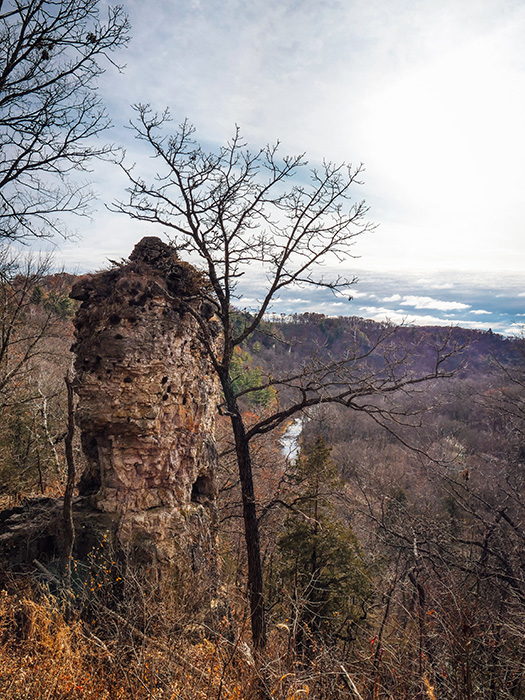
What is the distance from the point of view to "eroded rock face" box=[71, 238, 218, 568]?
6223 mm

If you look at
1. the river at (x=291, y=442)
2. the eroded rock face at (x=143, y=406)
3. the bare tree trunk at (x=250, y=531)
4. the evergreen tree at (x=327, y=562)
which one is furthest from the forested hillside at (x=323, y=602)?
the river at (x=291, y=442)

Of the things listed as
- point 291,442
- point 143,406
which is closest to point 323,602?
point 143,406

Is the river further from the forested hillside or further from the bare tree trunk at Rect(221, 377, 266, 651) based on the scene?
the bare tree trunk at Rect(221, 377, 266, 651)

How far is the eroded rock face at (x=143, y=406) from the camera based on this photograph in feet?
20.4

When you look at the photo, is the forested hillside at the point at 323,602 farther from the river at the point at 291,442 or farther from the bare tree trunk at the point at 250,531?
the river at the point at 291,442

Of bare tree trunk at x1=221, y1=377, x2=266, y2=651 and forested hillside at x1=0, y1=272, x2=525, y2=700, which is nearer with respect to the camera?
forested hillside at x1=0, y1=272, x2=525, y2=700

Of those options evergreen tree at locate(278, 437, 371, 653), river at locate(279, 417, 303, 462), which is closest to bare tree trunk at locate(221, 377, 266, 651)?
river at locate(279, 417, 303, 462)

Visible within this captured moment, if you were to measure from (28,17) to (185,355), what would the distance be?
16.4 ft

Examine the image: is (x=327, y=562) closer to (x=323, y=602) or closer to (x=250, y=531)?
(x=323, y=602)

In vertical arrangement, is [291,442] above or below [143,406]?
below

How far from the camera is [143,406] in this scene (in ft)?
20.8

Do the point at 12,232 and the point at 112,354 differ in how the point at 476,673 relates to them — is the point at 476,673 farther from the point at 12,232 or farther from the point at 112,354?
the point at 12,232

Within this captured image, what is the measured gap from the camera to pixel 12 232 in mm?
5582

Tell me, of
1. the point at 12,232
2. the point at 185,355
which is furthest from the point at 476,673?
the point at 12,232
